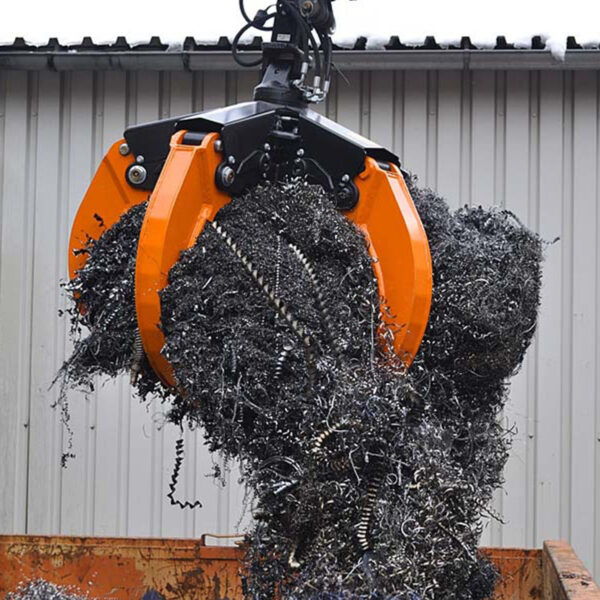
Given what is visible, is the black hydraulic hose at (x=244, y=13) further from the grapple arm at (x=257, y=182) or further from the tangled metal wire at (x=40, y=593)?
the tangled metal wire at (x=40, y=593)

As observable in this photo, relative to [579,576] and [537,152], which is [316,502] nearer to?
[579,576]

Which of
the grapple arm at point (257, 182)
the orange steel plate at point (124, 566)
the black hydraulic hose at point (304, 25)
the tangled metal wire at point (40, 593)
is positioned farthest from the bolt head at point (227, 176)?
the orange steel plate at point (124, 566)

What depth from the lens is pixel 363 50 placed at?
4238 mm

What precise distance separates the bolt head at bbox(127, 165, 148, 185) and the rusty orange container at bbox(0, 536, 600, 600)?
1.22 m

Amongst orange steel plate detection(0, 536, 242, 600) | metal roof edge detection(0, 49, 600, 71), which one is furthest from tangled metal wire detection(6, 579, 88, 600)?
metal roof edge detection(0, 49, 600, 71)

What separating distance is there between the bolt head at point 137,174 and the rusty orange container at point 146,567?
1.22 meters

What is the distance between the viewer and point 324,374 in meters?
1.90

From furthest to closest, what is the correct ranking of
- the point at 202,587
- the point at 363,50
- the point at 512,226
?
the point at 363,50 < the point at 202,587 < the point at 512,226

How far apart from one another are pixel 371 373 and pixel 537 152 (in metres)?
2.64

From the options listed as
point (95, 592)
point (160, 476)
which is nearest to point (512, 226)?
point (95, 592)

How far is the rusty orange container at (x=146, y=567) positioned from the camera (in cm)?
302

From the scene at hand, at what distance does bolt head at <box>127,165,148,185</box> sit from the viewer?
2.32 metres

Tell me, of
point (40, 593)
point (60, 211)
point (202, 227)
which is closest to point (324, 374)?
point (202, 227)

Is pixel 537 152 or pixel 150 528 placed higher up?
pixel 537 152
